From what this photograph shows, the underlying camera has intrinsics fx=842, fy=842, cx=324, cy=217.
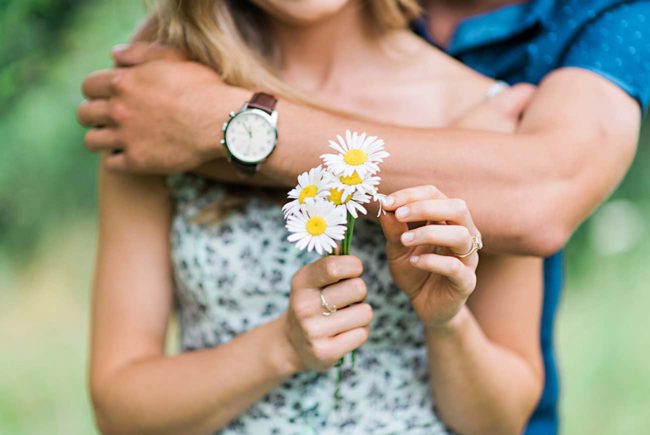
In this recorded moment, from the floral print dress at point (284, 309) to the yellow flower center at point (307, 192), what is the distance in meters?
0.56

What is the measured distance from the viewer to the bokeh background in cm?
277

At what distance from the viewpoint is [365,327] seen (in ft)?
3.98

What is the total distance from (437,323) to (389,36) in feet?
2.23

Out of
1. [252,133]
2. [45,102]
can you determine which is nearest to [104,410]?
[252,133]

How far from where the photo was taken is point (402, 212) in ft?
3.34

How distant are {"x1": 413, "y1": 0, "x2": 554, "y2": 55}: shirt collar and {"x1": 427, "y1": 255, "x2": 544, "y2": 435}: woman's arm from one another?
1.47 feet

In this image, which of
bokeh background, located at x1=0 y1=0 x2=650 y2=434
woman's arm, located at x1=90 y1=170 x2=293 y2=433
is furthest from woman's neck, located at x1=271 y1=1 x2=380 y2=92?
bokeh background, located at x1=0 y1=0 x2=650 y2=434

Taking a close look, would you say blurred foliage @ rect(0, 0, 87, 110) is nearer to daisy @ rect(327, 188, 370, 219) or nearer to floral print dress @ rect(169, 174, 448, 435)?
floral print dress @ rect(169, 174, 448, 435)

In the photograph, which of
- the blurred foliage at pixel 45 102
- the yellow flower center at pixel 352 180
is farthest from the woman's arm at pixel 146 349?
the blurred foliage at pixel 45 102

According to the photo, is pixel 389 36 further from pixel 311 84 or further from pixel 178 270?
pixel 178 270

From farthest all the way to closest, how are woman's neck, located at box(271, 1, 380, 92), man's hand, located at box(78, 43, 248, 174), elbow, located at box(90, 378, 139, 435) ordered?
1. woman's neck, located at box(271, 1, 380, 92)
2. elbow, located at box(90, 378, 139, 435)
3. man's hand, located at box(78, 43, 248, 174)

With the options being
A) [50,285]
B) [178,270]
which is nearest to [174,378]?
[178,270]

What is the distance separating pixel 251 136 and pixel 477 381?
0.56 m

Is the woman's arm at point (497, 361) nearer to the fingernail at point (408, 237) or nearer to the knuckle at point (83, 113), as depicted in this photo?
the fingernail at point (408, 237)
